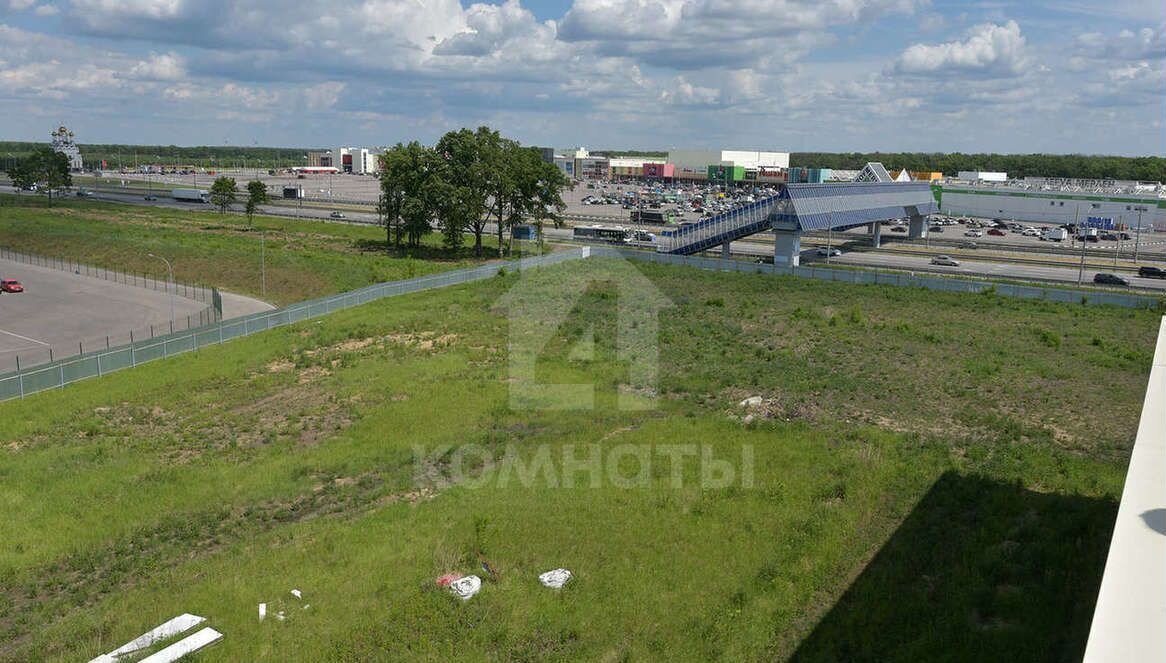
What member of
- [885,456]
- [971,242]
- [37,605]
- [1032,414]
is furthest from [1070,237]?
[37,605]

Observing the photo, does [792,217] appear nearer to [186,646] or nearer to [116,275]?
[186,646]

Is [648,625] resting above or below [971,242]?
below

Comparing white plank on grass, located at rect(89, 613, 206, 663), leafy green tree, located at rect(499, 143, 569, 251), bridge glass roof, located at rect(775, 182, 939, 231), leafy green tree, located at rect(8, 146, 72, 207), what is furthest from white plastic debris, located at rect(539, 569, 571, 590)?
leafy green tree, located at rect(8, 146, 72, 207)

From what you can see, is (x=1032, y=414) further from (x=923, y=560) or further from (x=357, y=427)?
(x=357, y=427)

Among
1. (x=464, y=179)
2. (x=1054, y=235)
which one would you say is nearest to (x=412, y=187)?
(x=464, y=179)

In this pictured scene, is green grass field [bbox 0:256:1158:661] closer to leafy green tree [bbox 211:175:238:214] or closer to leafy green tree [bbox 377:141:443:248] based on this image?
leafy green tree [bbox 377:141:443:248]

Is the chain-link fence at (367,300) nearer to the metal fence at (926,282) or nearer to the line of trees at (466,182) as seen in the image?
the metal fence at (926,282)

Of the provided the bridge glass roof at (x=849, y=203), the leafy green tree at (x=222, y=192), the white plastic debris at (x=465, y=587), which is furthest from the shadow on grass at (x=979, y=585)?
the leafy green tree at (x=222, y=192)
